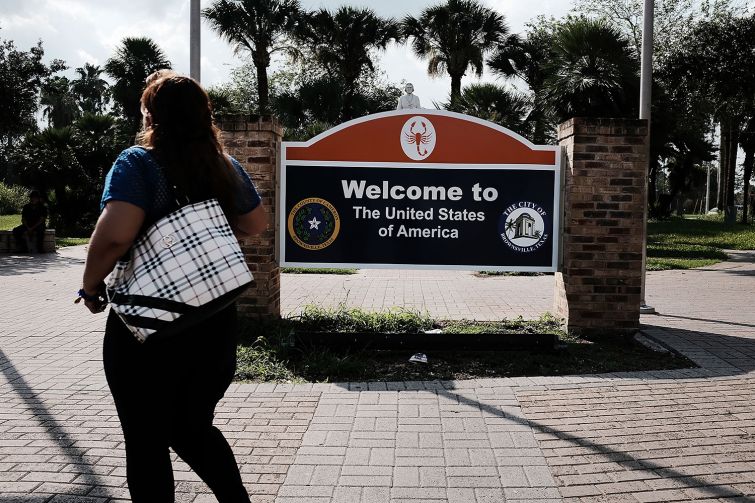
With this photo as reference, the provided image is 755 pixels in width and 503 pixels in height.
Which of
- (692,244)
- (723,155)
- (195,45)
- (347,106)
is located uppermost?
(347,106)

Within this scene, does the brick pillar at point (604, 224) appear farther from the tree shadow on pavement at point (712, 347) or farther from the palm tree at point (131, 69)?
the palm tree at point (131, 69)

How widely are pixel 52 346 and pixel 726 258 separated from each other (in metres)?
14.4

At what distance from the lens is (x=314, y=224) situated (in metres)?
6.71

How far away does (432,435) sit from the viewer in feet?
12.9

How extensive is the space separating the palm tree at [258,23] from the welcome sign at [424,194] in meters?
20.9

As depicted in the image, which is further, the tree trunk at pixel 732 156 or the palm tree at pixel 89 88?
the palm tree at pixel 89 88

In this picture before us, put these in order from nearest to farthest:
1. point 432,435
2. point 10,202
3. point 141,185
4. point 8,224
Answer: point 141,185, point 432,435, point 8,224, point 10,202

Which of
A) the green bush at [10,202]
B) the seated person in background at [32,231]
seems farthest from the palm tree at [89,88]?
the seated person in background at [32,231]

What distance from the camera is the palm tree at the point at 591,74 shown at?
15523mm

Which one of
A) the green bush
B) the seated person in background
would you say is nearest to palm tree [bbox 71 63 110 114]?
the green bush

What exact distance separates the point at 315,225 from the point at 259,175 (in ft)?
2.31

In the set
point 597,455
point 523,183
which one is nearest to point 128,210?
point 597,455

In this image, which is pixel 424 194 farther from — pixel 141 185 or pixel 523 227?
pixel 141 185

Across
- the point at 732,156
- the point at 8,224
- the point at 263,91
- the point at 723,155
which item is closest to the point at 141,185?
the point at 263,91
